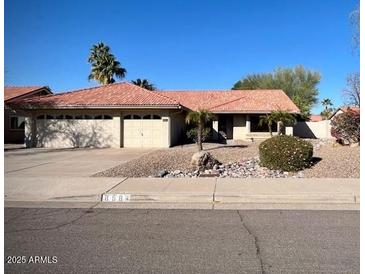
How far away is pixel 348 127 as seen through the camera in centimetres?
2170

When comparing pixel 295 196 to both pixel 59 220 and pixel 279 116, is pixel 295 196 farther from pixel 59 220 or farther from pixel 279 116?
pixel 279 116

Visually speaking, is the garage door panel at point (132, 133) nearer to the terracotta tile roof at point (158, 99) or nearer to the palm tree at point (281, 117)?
the terracotta tile roof at point (158, 99)

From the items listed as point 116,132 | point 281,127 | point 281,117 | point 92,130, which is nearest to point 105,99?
point 92,130

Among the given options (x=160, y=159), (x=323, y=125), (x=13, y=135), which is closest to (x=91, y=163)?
(x=160, y=159)

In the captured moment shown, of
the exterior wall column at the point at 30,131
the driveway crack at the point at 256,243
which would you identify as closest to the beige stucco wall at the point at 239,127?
the exterior wall column at the point at 30,131

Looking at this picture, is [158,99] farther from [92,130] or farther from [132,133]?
[92,130]

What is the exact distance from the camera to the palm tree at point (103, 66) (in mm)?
49031

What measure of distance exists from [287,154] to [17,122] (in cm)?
2350

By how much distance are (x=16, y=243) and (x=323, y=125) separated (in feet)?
123

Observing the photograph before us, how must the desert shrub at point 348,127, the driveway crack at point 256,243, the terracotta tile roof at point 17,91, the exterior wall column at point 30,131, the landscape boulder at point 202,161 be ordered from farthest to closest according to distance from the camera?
the terracotta tile roof at point 17,91
the exterior wall column at point 30,131
the desert shrub at point 348,127
the landscape boulder at point 202,161
the driveway crack at point 256,243

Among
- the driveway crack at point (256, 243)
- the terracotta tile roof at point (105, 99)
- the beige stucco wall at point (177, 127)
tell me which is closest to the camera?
the driveway crack at point (256, 243)

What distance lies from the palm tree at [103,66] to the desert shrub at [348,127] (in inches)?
1258

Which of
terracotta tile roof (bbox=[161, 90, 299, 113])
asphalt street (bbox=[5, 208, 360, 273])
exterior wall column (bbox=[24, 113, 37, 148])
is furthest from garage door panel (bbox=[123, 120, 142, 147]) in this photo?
asphalt street (bbox=[5, 208, 360, 273])

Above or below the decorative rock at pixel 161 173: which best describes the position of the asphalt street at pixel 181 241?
below
